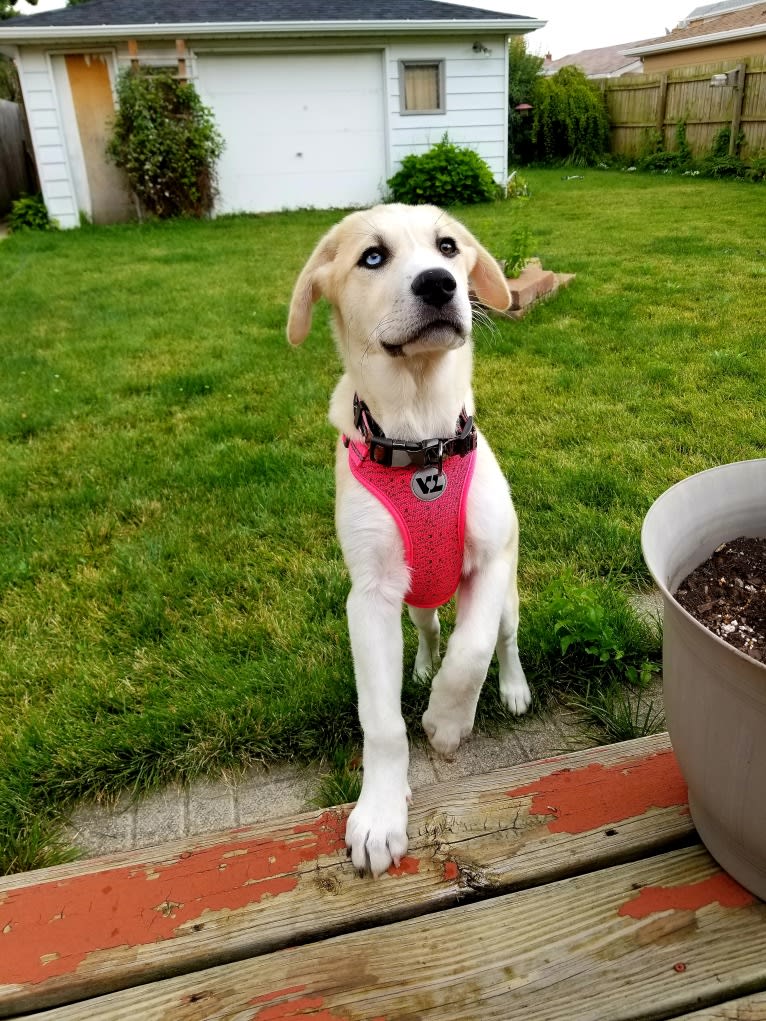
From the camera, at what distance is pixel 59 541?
10.9 feet

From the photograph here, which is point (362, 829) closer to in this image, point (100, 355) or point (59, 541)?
point (59, 541)

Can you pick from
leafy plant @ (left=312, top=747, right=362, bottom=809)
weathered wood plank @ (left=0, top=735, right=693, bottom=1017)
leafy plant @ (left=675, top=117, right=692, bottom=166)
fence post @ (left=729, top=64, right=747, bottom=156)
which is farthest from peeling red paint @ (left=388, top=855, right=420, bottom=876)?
leafy plant @ (left=675, top=117, right=692, bottom=166)

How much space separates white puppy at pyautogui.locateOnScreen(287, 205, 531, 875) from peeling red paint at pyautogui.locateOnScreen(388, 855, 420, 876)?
0.42 feet

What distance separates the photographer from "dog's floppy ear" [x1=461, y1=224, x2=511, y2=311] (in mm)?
2357

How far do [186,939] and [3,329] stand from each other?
6809mm

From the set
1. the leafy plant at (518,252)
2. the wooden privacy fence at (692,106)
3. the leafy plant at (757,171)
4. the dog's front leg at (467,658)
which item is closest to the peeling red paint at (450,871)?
the dog's front leg at (467,658)

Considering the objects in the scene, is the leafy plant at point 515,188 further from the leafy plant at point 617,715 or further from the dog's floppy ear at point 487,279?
the leafy plant at point 617,715

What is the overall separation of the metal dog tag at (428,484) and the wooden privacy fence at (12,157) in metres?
16.9

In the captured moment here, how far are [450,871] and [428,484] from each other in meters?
0.89

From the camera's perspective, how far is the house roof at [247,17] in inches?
485

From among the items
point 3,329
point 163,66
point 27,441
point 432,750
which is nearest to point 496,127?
point 163,66

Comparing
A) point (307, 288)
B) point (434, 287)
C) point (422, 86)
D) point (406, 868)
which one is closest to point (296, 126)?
point (422, 86)

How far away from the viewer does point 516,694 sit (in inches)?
87.4

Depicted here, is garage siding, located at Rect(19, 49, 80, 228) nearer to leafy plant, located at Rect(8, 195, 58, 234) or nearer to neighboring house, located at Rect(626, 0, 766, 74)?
leafy plant, located at Rect(8, 195, 58, 234)
